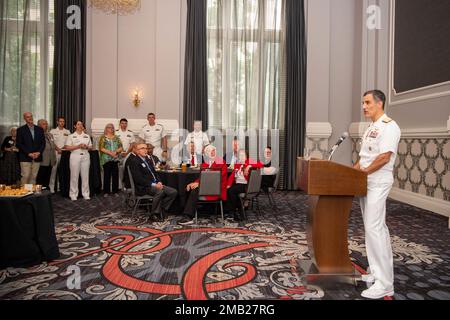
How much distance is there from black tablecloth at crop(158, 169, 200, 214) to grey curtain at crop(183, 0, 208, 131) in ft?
11.1

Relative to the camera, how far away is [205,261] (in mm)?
3957

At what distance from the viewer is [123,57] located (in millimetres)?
9609

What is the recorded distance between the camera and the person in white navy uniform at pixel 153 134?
901 cm

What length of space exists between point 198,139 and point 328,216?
604cm

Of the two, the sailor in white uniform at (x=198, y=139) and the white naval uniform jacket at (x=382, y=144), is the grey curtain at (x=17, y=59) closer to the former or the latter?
the sailor in white uniform at (x=198, y=139)

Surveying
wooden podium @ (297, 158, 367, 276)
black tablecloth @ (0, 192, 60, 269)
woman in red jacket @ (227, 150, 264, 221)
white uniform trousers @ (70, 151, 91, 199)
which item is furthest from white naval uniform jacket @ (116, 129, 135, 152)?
wooden podium @ (297, 158, 367, 276)

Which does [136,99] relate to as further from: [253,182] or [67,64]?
[253,182]

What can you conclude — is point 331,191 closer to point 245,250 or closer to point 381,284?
point 381,284

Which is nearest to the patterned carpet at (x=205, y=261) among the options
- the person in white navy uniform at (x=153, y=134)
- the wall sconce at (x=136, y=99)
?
the person in white navy uniform at (x=153, y=134)

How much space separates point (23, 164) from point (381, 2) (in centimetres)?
864

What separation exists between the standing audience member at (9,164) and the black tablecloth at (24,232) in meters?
5.13

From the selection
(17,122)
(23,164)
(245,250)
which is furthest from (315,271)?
(17,122)

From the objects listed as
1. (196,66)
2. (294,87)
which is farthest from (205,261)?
(294,87)

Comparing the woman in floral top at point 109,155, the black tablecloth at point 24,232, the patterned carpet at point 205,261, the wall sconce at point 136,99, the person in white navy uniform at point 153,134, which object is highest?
the wall sconce at point 136,99
